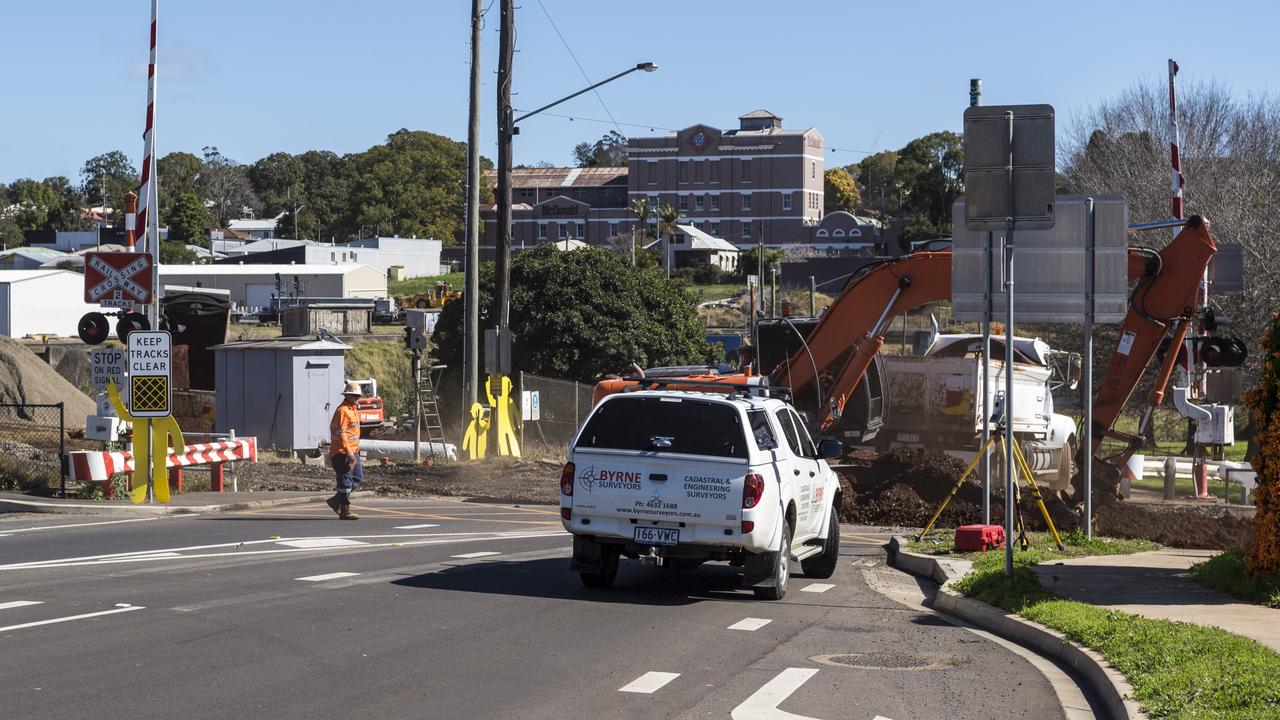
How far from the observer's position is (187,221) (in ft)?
437

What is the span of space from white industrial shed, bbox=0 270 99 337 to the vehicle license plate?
6905cm

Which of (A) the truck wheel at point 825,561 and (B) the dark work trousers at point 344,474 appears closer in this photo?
(A) the truck wheel at point 825,561

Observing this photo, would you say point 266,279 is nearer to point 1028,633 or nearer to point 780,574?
point 780,574

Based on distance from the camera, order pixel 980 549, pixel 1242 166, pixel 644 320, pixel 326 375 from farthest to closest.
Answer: pixel 644 320
pixel 1242 166
pixel 326 375
pixel 980 549

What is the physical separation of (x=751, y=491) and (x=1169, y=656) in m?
4.42

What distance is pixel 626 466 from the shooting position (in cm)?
1310

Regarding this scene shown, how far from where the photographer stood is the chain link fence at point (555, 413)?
37031 millimetres

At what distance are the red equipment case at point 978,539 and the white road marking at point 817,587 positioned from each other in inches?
88.7

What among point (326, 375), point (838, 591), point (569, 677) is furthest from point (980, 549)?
point (326, 375)

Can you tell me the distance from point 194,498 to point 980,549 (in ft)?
41.5

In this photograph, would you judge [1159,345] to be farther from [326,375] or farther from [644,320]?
[644,320]

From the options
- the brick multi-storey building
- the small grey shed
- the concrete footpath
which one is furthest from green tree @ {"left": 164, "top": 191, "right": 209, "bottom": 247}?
the concrete footpath

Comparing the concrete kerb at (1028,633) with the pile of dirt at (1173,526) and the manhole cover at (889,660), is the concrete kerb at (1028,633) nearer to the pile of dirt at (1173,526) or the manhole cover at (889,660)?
the manhole cover at (889,660)

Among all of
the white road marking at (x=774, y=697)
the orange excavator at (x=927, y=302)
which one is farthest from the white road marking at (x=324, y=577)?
the orange excavator at (x=927, y=302)
